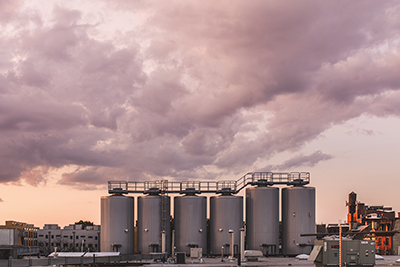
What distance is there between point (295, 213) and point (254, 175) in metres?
9.83

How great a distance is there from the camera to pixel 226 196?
280 ft

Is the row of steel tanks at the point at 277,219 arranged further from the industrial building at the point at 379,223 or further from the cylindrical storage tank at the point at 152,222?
the industrial building at the point at 379,223

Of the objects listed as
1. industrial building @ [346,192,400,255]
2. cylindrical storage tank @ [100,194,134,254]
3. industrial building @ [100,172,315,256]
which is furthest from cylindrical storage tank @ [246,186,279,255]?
industrial building @ [346,192,400,255]

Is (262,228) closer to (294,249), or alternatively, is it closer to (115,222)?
(294,249)

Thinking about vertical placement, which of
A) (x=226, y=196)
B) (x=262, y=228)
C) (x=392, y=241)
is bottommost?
(x=392, y=241)

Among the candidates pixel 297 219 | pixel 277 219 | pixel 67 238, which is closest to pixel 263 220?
pixel 277 219

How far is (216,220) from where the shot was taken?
277 ft

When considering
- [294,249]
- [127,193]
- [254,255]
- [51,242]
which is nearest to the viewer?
[254,255]

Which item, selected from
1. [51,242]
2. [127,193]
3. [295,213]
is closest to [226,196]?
[295,213]

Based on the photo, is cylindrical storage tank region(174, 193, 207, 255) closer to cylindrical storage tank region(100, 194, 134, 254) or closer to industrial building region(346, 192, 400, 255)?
cylindrical storage tank region(100, 194, 134, 254)

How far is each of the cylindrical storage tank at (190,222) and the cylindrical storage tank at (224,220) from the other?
1.60 metres

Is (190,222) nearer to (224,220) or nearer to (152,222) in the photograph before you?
(224,220)

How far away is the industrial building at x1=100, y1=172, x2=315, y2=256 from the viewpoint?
83312 millimetres

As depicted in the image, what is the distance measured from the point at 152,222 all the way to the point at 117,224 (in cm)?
614
